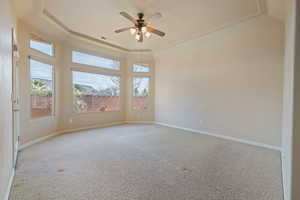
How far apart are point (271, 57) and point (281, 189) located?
2765 millimetres

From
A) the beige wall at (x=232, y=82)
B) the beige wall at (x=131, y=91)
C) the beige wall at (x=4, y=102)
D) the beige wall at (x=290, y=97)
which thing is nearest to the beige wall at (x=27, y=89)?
the beige wall at (x=4, y=102)

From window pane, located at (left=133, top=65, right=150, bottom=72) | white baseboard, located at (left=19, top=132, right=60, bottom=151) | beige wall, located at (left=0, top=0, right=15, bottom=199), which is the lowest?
white baseboard, located at (left=19, top=132, right=60, bottom=151)

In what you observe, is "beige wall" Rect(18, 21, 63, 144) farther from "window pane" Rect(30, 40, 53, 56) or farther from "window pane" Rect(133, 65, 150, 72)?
"window pane" Rect(133, 65, 150, 72)

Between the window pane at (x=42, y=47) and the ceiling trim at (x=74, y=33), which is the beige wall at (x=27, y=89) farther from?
the ceiling trim at (x=74, y=33)

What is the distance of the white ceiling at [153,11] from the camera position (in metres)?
3.08

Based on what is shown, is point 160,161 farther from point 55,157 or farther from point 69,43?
point 69,43

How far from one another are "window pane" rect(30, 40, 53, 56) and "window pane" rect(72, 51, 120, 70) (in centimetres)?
76

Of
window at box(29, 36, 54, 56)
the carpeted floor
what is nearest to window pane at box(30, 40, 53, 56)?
window at box(29, 36, 54, 56)

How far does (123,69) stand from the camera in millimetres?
6523

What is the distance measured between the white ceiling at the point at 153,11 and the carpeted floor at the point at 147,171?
2899mm

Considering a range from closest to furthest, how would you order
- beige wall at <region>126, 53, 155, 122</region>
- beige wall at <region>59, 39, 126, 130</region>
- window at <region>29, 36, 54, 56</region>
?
window at <region>29, 36, 54, 56</region> < beige wall at <region>59, 39, 126, 130</region> < beige wall at <region>126, 53, 155, 122</region>

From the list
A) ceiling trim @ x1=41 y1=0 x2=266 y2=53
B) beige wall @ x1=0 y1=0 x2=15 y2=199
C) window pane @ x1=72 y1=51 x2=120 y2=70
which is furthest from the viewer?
window pane @ x1=72 y1=51 x2=120 y2=70

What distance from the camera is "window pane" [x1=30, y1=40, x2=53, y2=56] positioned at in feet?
12.4

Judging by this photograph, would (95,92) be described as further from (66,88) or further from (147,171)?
(147,171)
